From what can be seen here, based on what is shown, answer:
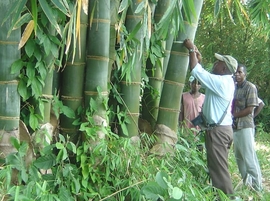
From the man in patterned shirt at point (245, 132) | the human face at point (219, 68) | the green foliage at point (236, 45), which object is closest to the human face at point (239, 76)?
the man in patterned shirt at point (245, 132)

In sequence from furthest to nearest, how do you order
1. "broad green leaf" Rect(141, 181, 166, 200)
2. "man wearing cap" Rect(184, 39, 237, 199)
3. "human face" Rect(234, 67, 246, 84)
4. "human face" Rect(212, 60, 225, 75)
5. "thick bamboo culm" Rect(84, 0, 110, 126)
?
"human face" Rect(234, 67, 246, 84)
"human face" Rect(212, 60, 225, 75)
"man wearing cap" Rect(184, 39, 237, 199)
"thick bamboo culm" Rect(84, 0, 110, 126)
"broad green leaf" Rect(141, 181, 166, 200)

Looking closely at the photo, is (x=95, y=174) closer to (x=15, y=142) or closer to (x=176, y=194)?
(x=15, y=142)

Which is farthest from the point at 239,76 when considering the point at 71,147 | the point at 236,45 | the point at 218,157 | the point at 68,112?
the point at 236,45

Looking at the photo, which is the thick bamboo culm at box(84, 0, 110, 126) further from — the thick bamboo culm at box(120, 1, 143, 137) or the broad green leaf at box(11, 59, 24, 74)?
the broad green leaf at box(11, 59, 24, 74)

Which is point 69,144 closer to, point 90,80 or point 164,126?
point 90,80

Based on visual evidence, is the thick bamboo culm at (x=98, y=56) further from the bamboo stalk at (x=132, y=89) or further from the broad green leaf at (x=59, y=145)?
the broad green leaf at (x=59, y=145)

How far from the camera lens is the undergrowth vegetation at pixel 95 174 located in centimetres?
253

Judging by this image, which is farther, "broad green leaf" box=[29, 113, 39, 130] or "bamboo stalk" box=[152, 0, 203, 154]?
"bamboo stalk" box=[152, 0, 203, 154]

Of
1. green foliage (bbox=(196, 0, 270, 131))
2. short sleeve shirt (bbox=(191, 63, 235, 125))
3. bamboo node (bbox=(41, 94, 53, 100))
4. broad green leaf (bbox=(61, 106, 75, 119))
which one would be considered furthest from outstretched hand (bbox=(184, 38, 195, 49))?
green foliage (bbox=(196, 0, 270, 131))

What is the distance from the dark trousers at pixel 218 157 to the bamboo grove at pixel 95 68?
0.30 metres

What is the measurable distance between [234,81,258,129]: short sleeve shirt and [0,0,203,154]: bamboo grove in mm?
1064

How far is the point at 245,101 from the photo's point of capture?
4410 mm

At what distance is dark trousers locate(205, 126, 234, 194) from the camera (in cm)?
359

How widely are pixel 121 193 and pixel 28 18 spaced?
1.24 metres
